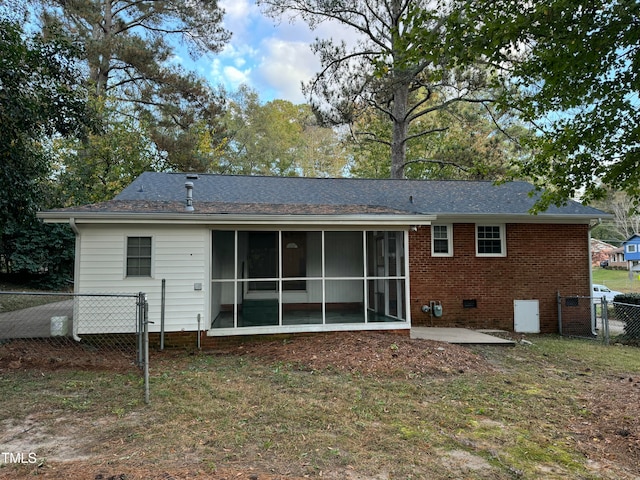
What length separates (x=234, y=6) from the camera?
20078 millimetres

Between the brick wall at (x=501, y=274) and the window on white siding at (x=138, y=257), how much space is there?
6.57m

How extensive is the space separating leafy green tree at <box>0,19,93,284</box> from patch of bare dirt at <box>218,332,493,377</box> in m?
6.47

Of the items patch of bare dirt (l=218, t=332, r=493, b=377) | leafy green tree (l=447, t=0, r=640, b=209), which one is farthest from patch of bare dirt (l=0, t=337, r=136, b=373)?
Result: leafy green tree (l=447, t=0, r=640, b=209)

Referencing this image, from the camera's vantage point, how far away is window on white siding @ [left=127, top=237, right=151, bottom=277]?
292 inches

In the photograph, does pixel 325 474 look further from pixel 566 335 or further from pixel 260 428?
pixel 566 335

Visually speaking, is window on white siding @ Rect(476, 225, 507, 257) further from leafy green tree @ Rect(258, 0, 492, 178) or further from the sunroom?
leafy green tree @ Rect(258, 0, 492, 178)

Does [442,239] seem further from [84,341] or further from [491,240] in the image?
[84,341]

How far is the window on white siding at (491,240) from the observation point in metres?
11.0

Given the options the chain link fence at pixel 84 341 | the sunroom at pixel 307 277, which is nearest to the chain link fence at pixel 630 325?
the sunroom at pixel 307 277

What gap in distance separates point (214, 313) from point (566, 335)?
9.41m

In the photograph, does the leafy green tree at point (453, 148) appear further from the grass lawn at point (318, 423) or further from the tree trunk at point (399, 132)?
the grass lawn at point (318, 423)

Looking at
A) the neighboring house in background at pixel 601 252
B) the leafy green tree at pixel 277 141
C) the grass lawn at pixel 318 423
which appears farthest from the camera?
the neighboring house in background at pixel 601 252

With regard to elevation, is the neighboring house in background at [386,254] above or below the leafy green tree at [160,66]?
below

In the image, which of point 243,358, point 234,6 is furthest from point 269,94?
point 243,358
